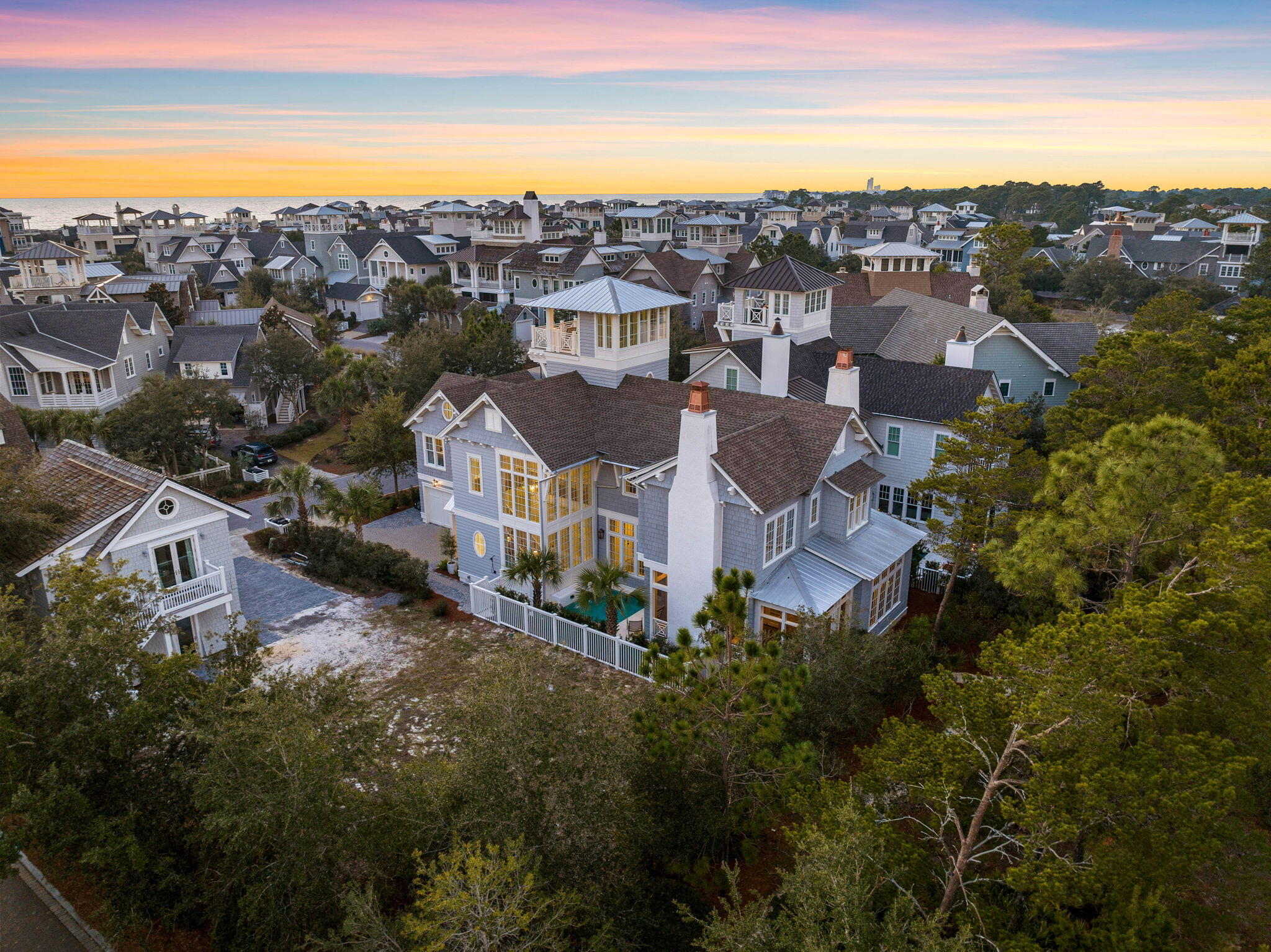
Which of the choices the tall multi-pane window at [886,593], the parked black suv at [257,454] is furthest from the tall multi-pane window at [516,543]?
the parked black suv at [257,454]

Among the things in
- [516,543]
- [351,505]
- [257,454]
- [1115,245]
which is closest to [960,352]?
[516,543]

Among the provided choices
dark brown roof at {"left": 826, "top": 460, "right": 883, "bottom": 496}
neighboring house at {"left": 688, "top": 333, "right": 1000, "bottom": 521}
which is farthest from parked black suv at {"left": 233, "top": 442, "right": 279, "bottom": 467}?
dark brown roof at {"left": 826, "top": 460, "right": 883, "bottom": 496}

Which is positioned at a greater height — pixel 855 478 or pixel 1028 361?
pixel 1028 361

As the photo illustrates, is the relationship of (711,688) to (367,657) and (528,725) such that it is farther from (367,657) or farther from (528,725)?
(367,657)

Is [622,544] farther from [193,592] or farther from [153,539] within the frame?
[153,539]

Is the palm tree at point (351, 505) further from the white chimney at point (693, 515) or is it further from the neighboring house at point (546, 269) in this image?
the neighboring house at point (546, 269)
